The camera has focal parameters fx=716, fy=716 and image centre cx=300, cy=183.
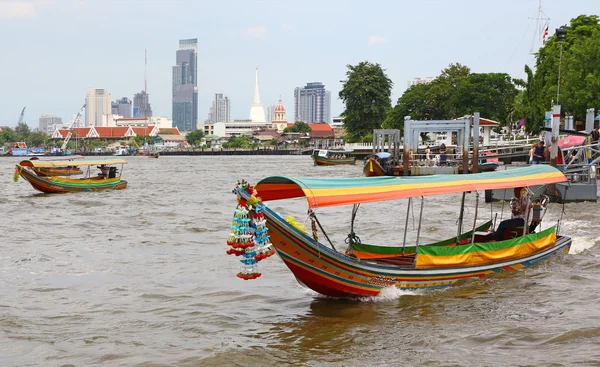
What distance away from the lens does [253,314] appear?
970cm

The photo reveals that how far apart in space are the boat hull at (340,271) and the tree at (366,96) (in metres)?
61.5

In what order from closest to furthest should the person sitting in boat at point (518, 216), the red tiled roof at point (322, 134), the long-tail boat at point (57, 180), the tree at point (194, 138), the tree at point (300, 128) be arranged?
the person sitting in boat at point (518, 216)
the long-tail boat at point (57, 180)
the red tiled roof at point (322, 134)
the tree at point (300, 128)
the tree at point (194, 138)

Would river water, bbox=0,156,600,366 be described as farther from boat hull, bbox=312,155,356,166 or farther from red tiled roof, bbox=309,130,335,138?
red tiled roof, bbox=309,130,335,138

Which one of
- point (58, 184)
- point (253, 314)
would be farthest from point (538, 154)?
point (58, 184)

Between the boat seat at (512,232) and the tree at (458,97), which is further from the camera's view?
the tree at (458,97)

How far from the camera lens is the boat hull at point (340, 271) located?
29.3 feet

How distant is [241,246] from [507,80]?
53327 millimetres

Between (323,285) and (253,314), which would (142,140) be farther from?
(323,285)

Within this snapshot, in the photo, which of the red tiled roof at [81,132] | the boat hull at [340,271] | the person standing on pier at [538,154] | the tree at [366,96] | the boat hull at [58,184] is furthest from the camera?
the red tiled roof at [81,132]

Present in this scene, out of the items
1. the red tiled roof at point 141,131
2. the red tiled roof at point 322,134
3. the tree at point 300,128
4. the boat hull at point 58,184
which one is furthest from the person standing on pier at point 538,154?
the red tiled roof at point 141,131

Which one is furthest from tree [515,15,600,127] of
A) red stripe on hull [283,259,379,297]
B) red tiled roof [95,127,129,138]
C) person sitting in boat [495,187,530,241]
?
red tiled roof [95,127,129,138]

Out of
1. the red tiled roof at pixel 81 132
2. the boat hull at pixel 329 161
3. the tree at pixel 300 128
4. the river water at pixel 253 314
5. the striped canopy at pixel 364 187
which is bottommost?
the river water at pixel 253 314

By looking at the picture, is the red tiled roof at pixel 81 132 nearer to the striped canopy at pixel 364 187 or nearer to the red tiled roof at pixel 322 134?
the red tiled roof at pixel 322 134

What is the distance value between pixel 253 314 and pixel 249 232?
182 cm
